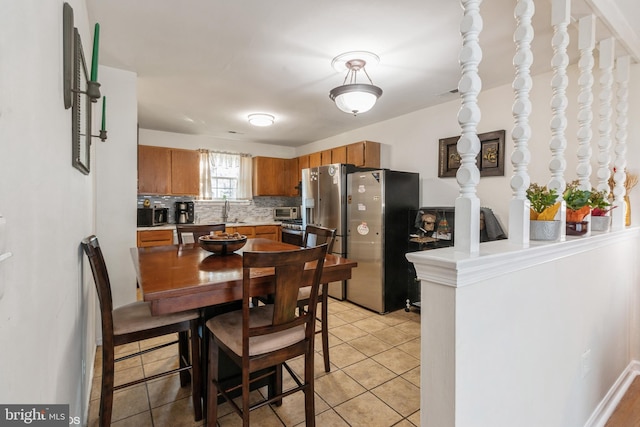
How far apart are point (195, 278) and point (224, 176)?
4.53m

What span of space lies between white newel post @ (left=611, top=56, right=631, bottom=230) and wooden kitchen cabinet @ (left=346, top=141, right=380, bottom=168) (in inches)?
102

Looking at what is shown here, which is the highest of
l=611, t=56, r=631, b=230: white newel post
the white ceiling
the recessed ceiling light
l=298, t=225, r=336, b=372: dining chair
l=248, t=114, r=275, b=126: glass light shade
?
the white ceiling

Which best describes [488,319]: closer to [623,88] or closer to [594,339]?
[594,339]

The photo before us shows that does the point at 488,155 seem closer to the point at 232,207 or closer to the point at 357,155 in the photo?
the point at 357,155

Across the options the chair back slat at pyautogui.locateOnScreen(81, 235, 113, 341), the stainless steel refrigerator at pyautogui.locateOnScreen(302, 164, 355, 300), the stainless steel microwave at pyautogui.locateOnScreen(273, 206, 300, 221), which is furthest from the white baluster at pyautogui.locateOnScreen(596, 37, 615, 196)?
Answer: the stainless steel microwave at pyautogui.locateOnScreen(273, 206, 300, 221)

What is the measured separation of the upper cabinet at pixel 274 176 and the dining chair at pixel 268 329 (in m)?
4.38

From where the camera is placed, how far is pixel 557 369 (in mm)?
1424

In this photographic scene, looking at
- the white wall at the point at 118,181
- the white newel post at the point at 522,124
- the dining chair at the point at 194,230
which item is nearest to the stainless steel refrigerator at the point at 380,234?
the dining chair at the point at 194,230

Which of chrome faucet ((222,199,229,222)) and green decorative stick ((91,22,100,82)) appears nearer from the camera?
green decorative stick ((91,22,100,82))

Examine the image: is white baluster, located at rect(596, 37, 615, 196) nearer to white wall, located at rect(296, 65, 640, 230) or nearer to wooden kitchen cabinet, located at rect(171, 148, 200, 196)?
white wall, located at rect(296, 65, 640, 230)

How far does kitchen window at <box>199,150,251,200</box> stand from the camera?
5461 millimetres

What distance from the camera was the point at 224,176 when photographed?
226 inches

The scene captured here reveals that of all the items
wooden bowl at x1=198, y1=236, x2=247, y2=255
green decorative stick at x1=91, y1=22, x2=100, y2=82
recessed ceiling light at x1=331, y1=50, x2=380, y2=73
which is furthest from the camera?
recessed ceiling light at x1=331, y1=50, x2=380, y2=73

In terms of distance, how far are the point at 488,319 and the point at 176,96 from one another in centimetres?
380
